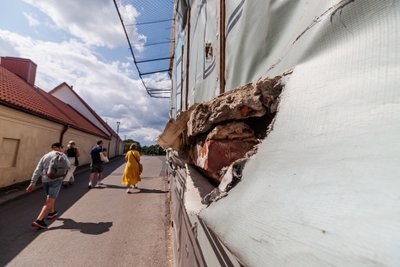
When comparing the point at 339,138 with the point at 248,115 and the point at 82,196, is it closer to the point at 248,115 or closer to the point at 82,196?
the point at 248,115

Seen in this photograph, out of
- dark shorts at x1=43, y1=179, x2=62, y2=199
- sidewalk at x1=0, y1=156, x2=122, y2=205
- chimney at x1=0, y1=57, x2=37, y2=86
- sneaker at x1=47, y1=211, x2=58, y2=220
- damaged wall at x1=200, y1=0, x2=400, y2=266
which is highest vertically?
chimney at x1=0, y1=57, x2=37, y2=86

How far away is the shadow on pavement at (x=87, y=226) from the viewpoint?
16.8ft

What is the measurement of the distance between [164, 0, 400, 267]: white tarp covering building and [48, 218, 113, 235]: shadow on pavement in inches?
197

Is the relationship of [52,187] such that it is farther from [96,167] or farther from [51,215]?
[96,167]

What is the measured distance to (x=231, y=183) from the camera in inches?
39.2

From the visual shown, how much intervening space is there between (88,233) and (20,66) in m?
13.2

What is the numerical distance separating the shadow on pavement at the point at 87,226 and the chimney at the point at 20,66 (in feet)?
38.8

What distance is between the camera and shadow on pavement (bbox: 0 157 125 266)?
13.9 feet

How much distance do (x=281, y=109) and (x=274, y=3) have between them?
618mm

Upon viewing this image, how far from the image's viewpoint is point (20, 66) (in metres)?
14.0

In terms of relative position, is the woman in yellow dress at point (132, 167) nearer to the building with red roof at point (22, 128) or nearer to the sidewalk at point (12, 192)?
the sidewalk at point (12, 192)

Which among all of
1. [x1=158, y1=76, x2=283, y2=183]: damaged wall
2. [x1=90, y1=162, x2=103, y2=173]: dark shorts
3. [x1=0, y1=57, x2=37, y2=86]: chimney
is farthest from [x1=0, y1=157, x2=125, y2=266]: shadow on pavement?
[x1=0, y1=57, x2=37, y2=86]: chimney

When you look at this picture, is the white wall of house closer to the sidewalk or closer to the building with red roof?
the building with red roof

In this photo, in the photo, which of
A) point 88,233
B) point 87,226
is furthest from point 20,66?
point 88,233
